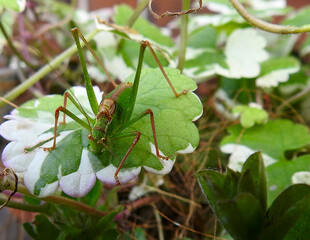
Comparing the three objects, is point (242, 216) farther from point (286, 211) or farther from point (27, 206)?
point (27, 206)

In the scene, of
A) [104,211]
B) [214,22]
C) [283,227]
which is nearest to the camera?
[283,227]

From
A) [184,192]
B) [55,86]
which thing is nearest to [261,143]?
[184,192]

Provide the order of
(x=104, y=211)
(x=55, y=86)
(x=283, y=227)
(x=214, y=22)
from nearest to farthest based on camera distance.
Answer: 1. (x=283, y=227)
2. (x=104, y=211)
3. (x=214, y=22)
4. (x=55, y=86)

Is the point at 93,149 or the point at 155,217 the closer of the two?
the point at 93,149

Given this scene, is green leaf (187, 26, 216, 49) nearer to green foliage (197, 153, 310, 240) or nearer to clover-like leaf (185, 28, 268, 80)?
clover-like leaf (185, 28, 268, 80)

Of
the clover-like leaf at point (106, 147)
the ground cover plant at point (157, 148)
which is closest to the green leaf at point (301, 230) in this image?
the ground cover plant at point (157, 148)

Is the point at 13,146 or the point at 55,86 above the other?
the point at 13,146

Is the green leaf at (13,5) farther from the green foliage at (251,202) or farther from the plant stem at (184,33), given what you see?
the green foliage at (251,202)

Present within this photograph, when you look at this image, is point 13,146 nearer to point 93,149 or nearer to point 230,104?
point 93,149

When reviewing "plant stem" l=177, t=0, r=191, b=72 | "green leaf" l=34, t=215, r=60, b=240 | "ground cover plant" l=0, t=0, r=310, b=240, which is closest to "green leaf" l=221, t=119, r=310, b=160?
"ground cover plant" l=0, t=0, r=310, b=240
